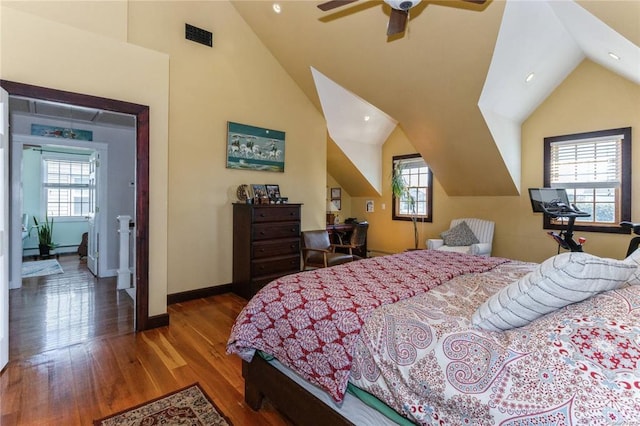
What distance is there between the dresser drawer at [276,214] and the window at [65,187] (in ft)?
18.6

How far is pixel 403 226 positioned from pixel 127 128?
522 centimetres

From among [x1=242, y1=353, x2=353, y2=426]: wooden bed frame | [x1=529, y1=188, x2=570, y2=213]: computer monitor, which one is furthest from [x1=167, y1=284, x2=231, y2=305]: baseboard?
[x1=529, y1=188, x2=570, y2=213]: computer monitor

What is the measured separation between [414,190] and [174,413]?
5.28 m

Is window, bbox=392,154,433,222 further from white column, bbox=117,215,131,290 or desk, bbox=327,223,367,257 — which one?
white column, bbox=117,215,131,290

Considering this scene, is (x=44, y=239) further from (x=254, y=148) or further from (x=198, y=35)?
(x=198, y=35)

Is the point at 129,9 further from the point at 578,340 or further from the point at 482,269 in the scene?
the point at 578,340

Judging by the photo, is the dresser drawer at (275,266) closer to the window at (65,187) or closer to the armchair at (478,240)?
the armchair at (478,240)

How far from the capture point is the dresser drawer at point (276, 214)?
3.96 meters

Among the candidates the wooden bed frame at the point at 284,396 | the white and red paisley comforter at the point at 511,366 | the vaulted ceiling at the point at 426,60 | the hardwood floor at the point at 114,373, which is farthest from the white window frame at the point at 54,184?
the white and red paisley comforter at the point at 511,366

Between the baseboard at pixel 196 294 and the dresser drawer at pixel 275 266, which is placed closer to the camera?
the baseboard at pixel 196 294

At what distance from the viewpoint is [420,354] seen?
3.96ft

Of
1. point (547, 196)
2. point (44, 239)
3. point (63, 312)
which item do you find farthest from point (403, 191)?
point (44, 239)

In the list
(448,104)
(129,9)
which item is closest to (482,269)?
(448,104)

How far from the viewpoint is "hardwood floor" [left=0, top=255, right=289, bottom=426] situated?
188 cm
